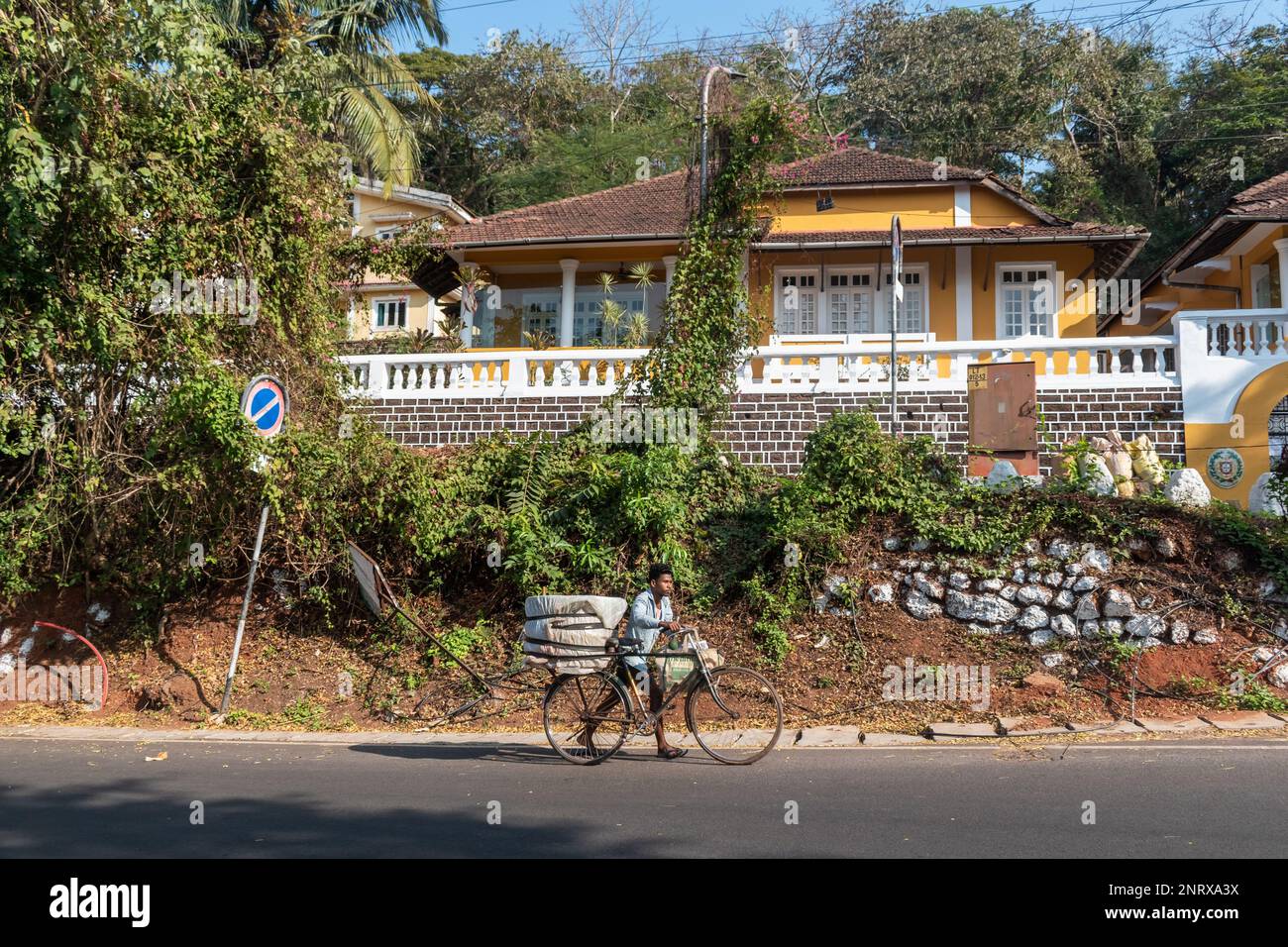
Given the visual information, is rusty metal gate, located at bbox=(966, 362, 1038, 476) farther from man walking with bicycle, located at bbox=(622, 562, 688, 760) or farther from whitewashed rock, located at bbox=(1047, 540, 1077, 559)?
man walking with bicycle, located at bbox=(622, 562, 688, 760)

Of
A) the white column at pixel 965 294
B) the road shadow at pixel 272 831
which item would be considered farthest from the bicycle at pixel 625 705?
the white column at pixel 965 294

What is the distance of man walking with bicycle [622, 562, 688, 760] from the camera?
28.6 feet

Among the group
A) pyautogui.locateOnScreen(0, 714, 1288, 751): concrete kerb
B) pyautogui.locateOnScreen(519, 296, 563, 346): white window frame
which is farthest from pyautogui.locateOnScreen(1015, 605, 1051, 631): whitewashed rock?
pyautogui.locateOnScreen(519, 296, 563, 346): white window frame

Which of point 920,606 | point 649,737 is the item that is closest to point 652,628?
point 649,737

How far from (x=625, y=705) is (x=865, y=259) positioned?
16.8 m

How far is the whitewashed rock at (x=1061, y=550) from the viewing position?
11.3 metres

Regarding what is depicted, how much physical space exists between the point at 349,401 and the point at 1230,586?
11.2 meters

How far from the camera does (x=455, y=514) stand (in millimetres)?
12906

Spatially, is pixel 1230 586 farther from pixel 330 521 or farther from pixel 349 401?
pixel 349 401

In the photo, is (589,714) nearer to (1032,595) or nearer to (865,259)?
(1032,595)

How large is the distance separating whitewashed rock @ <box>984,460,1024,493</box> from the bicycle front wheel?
397 centimetres

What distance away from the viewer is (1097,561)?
36.6 feet

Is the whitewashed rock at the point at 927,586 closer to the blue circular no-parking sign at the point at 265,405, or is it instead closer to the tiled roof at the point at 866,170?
the blue circular no-parking sign at the point at 265,405

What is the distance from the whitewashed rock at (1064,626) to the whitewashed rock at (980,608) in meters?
0.38
